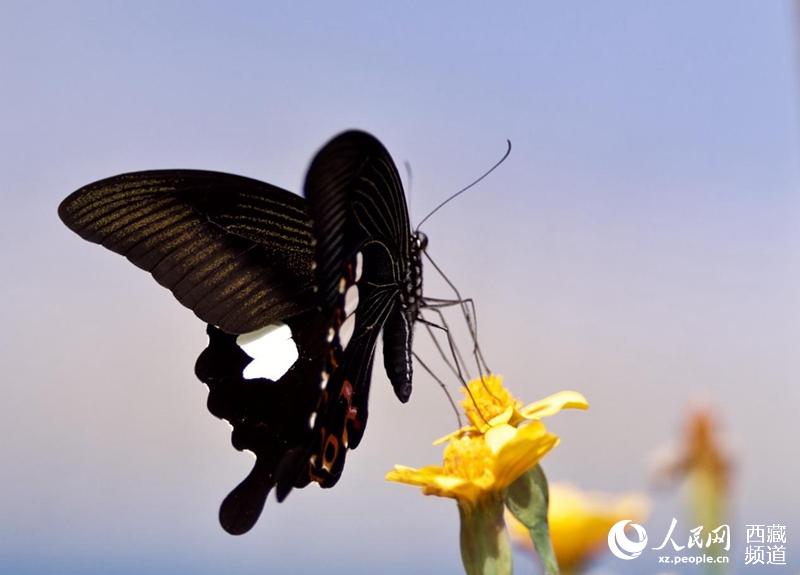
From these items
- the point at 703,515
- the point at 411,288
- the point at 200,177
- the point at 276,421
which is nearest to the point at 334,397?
the point at 276,421

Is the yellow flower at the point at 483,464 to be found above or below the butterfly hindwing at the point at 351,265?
below

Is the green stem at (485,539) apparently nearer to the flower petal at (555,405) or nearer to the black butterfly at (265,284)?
the flower petal at (555,405)

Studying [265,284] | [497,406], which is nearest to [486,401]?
[497,406]

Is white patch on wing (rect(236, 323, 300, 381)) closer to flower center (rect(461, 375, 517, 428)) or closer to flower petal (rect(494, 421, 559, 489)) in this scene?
flower center (rect(461, 375, 517, 428))

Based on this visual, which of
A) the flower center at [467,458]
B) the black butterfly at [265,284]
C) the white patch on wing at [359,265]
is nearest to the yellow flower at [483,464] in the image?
the flower center at [467,458]

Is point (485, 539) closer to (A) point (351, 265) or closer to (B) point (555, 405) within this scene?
(B) point (555, 405)

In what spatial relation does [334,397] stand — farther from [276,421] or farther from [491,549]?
[491,549]
